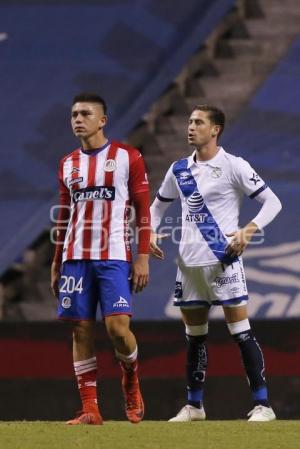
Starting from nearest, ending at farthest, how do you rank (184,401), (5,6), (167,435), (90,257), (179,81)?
(167,435)
(90,257)
(184,401)
(179,81)
(5,6)

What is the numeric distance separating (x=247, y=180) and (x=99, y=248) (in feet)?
3.84

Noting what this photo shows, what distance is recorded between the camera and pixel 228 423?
22.7ft

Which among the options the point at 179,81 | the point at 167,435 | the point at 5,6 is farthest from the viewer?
the point at 5,6

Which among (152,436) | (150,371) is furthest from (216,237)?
(150,371)

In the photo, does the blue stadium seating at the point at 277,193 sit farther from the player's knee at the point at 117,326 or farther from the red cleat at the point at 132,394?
the player's knee at the point at 117,326

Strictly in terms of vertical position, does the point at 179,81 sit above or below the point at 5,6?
below

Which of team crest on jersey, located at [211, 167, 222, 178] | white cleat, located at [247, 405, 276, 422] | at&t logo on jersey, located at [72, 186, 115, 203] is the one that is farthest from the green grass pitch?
team crest on jersey, located at [211, 167, 222, 178]

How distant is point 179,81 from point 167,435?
7209mm

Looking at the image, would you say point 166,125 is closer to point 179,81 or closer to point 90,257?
point 179,81

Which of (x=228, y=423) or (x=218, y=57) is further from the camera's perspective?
(x=218, y=57)

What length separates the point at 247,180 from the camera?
723 centimetres

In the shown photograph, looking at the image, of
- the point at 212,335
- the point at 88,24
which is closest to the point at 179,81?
the point at 88,24

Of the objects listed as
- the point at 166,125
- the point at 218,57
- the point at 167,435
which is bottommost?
the point at 167,435

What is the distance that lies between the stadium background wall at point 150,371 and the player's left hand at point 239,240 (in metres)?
1.96
